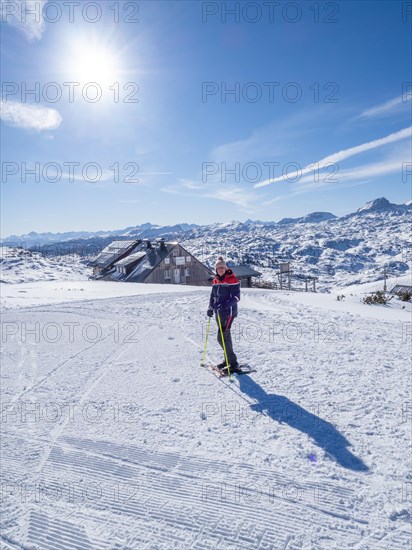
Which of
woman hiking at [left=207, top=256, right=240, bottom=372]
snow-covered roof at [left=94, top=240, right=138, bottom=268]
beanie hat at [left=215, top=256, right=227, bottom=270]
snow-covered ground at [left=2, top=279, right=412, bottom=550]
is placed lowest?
snow-covered ground at [left=2, top=279, right=412, bottom=550]

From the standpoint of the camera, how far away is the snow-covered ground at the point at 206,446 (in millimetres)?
3100

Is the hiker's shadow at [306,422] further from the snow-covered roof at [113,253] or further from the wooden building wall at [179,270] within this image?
the snow-covered roof at [113,253]

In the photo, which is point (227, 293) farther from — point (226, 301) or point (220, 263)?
point (220, 263)

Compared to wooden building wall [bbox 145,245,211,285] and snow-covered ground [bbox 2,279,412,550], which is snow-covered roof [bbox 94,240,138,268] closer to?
wooden building wall [bbox 145,245,211,285]

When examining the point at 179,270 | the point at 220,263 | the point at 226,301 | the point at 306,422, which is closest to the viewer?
the point at 306,422

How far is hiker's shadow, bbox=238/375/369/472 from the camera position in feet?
12.9

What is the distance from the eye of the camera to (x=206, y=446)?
13.8 ft

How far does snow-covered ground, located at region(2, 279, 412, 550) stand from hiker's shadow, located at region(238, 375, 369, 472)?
23mm

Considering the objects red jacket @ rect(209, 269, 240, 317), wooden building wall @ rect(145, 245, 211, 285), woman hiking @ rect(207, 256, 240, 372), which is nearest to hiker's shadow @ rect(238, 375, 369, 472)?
woman hiking @ rect(207, 256, 240, 372)

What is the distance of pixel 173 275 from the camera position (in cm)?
4494

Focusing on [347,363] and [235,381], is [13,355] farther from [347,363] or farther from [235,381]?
[347,363]

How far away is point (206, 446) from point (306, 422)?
1.64 m

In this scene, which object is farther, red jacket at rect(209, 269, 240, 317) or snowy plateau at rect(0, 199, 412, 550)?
red jacket at rect(209, 269, 240, 317)

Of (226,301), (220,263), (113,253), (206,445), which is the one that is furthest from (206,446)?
(113,253)
